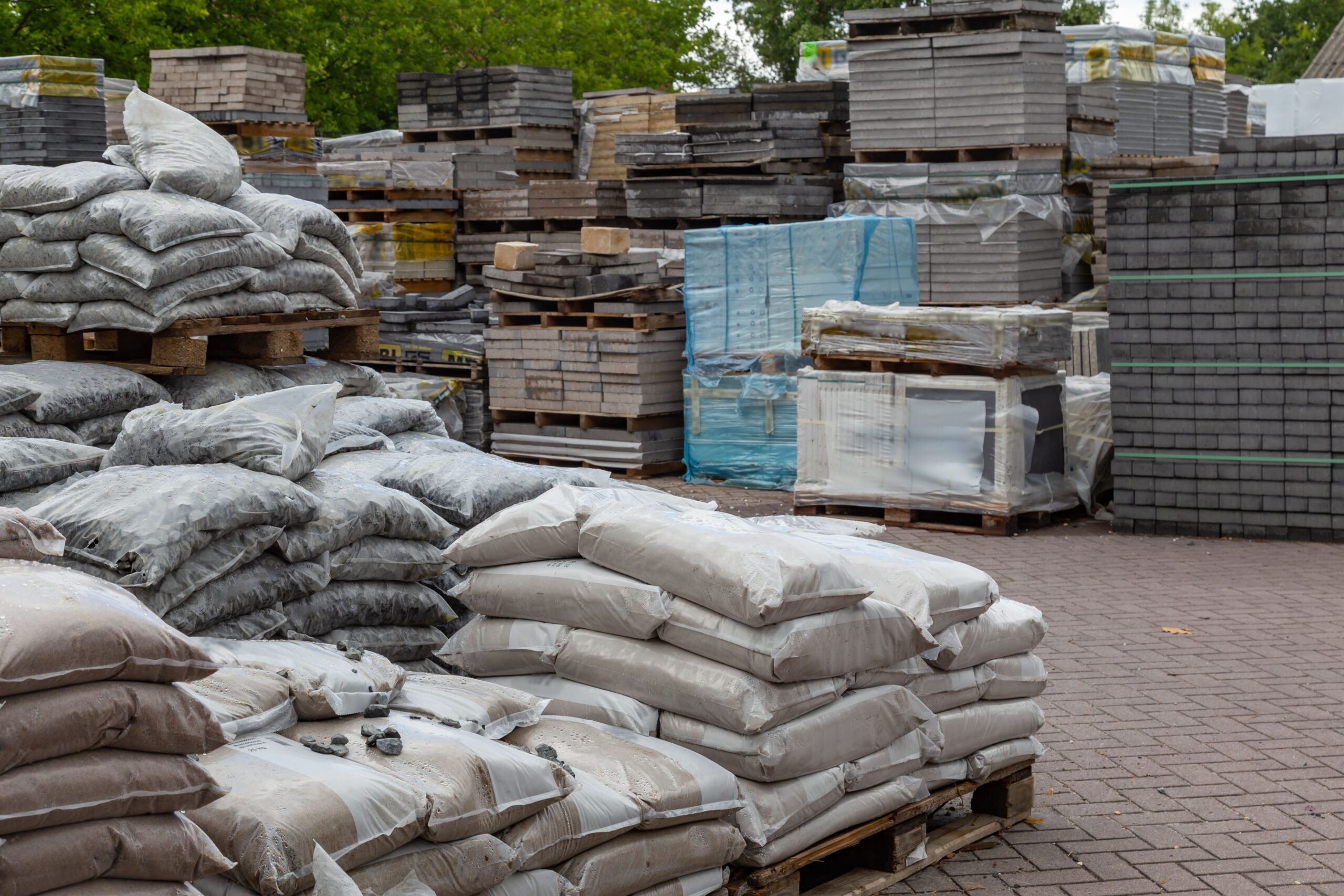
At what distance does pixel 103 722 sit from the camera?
293cm

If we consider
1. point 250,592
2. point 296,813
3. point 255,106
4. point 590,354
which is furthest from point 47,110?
point 296,813

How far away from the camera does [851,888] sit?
4750mm

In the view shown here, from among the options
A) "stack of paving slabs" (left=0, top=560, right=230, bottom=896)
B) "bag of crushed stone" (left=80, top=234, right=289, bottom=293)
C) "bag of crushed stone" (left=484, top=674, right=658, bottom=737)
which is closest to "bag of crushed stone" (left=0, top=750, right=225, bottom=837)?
"stack of paving slabs" (left=0, top=560, right=230, bottom=896)

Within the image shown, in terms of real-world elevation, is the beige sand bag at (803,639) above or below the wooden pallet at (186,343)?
below

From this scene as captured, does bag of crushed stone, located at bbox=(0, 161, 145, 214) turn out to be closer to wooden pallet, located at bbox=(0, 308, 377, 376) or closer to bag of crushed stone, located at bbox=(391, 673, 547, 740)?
wooden pallet, located at bbox=(0, 308, 377, 376)

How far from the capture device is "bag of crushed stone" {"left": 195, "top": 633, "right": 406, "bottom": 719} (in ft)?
12.9

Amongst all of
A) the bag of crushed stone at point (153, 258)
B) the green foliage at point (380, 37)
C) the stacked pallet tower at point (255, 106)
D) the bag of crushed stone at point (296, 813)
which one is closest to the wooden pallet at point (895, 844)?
the bag of crushed stone at point (296, 813)

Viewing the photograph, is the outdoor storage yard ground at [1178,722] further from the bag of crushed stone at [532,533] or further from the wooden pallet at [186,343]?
the wooden pallet at [186,343]

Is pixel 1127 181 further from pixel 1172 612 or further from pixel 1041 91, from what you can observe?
pixel 1172 612

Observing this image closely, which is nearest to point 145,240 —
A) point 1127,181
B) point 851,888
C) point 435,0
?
point 851,888

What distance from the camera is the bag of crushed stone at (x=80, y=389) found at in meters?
6.94

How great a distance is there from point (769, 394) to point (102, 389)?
6.65 m

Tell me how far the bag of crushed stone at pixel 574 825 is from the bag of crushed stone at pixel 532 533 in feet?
3.16

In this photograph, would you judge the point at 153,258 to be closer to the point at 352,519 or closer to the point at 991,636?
the point at 352,519
